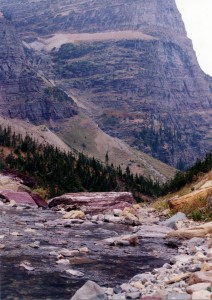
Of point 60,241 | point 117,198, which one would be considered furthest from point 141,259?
point 117,198

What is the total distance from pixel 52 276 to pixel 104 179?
61.9 metres

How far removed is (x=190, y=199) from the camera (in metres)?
27.0

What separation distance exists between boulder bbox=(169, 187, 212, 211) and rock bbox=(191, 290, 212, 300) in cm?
1659

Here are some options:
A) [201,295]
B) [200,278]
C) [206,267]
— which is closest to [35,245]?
[206,267]

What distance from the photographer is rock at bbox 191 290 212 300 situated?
362 inches

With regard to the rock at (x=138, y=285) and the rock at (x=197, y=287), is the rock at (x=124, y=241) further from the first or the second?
the rock at (x=197, y=287)

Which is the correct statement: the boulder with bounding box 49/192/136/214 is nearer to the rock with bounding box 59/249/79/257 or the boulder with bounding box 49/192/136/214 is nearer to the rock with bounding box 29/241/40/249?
the rock with bounding box 29/241/40/249

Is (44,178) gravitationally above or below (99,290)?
below

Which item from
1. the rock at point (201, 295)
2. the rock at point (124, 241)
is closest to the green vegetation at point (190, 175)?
the rock at point (124, 241)

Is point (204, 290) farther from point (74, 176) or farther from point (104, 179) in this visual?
point (104, 179)

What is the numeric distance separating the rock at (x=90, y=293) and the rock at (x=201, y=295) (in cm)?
204

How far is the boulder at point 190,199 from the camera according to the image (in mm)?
26188

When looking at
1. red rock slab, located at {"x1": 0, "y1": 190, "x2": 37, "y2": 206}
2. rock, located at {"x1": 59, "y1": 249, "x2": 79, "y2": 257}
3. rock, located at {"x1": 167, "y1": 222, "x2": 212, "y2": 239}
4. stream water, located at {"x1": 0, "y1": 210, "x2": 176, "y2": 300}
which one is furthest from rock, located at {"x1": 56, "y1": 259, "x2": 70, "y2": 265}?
red rock slab, located at {"x1": 0, "y1": 190, "x2": 37, "y2": 206}

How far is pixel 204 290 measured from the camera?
9672 millimetres
